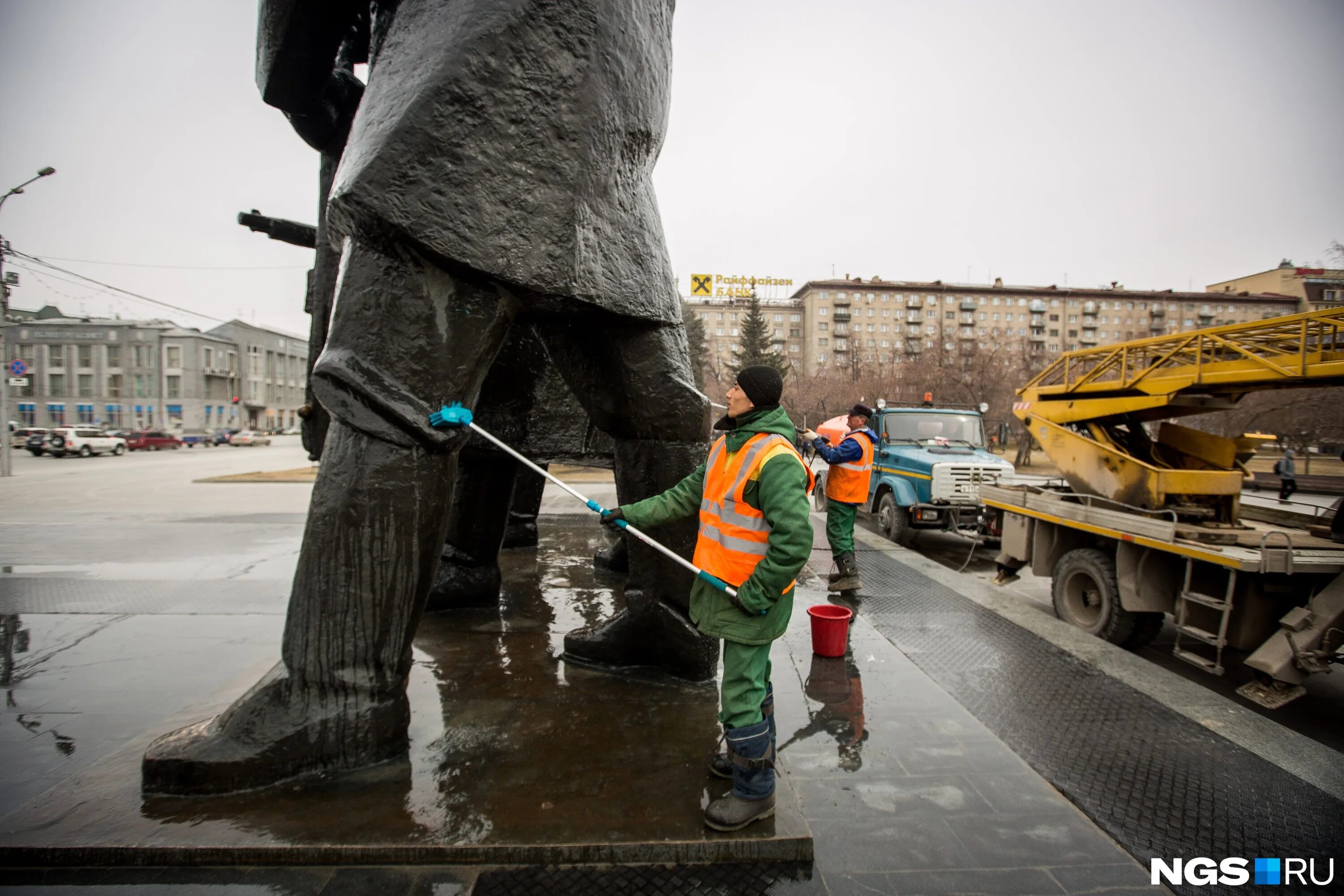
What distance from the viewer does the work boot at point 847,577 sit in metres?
5.11

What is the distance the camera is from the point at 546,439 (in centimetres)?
338

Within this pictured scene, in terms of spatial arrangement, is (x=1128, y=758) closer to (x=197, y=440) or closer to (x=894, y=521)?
(x=894, y=521)

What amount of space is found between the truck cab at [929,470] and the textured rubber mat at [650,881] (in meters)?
7.35

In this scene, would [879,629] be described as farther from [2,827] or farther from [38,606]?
[38,606]

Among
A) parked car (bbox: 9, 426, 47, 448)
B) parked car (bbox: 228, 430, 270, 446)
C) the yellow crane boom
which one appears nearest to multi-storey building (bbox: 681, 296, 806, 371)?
parked car (bbox: 228, 430, 270, 446)

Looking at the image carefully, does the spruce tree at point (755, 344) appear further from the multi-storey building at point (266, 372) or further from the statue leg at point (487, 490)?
the multi-storey building at point (266, 372)

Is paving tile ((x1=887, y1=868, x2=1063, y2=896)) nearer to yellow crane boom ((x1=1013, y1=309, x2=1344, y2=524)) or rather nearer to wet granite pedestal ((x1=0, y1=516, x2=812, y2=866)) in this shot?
wet granite pedestal ((x1=0, y1=516, x2=812, y2=866))

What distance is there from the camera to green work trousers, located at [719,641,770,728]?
202 centimetres

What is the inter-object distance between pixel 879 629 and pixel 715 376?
1346 inches

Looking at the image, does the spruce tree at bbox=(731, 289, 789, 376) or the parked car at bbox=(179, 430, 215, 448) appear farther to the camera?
the parked car at bbox=(179, 430, 215, 448)

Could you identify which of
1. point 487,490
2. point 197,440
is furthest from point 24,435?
point 487,490

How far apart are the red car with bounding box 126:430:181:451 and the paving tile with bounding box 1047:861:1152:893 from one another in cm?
4744

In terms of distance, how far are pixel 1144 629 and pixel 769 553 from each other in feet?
14.1

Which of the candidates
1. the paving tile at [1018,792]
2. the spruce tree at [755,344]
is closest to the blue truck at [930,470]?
the paving tile at [1018,792]
